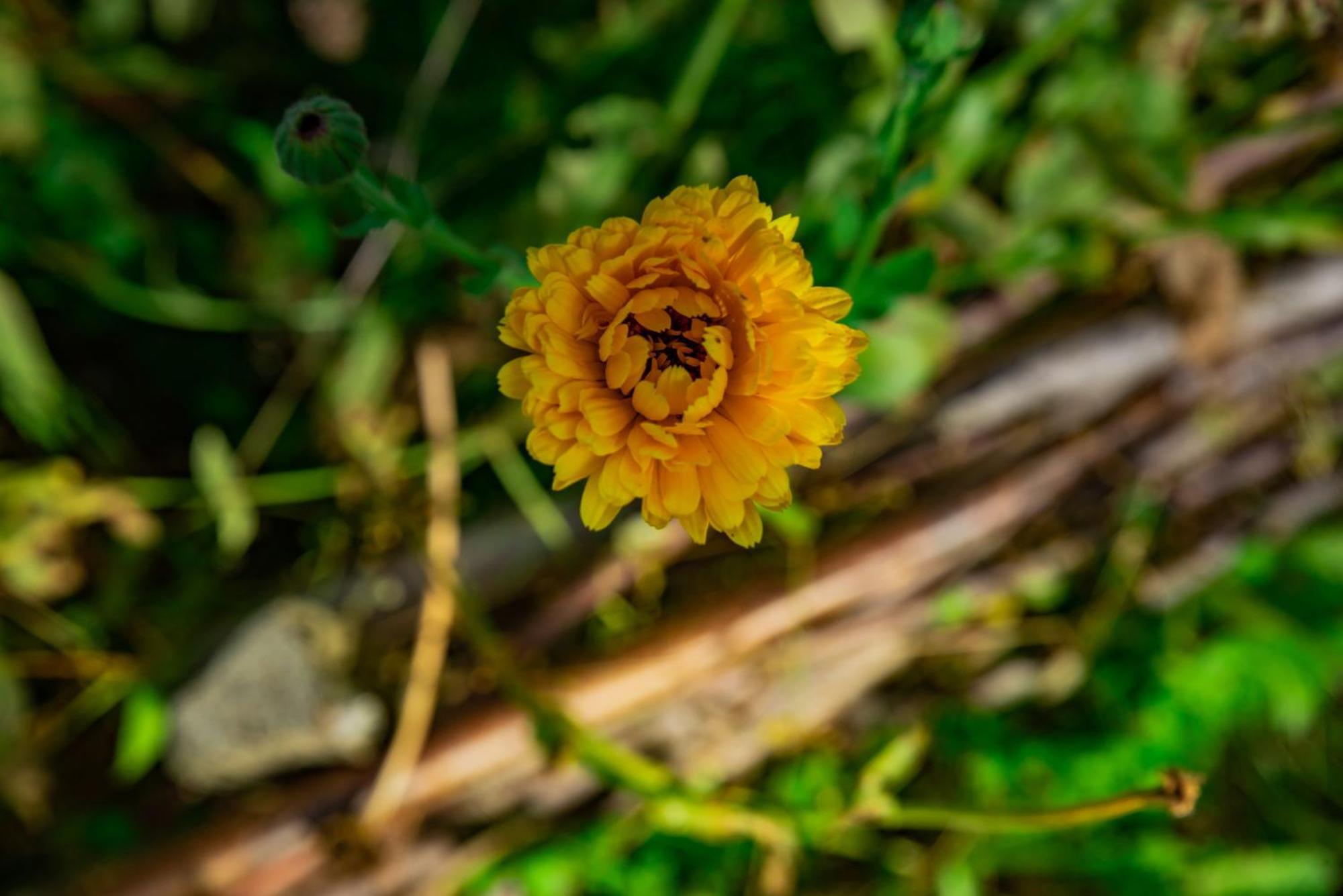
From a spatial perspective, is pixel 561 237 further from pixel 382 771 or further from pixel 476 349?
pixel 382 771

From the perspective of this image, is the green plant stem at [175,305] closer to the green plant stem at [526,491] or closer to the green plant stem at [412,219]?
the green plant stem at [526,491]

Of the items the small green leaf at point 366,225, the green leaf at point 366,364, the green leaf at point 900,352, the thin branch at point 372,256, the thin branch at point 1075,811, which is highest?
the thin branch at point 372,256

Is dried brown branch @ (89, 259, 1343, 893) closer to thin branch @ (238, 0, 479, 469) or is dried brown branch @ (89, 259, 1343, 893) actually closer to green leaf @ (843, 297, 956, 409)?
green leaf @ (843, 297, 956, 409)

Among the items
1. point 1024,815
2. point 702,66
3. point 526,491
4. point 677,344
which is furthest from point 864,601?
point 702,66

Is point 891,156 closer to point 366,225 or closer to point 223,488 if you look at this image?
point 366,225

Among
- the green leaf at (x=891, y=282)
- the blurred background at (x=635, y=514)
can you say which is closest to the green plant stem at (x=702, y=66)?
the blurred background at (x=635, y=514)

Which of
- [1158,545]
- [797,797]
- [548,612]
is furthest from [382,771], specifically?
[1158,545]
